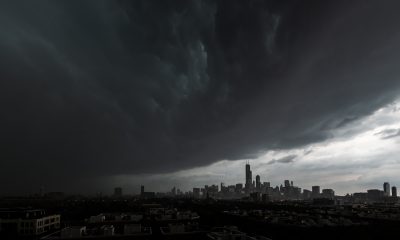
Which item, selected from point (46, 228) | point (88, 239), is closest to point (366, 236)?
point (88, 239)

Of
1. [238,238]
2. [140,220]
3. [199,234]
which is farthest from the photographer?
[140,220]

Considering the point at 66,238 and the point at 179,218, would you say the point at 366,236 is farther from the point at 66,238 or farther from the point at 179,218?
the point at 66,238

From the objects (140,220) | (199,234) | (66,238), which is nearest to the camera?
(66,238)

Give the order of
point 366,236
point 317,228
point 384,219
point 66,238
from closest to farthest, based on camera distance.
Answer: point 66,238 → point 366,236 → point 317,228 → point 384,219

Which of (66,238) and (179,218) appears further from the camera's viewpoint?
(179,218)

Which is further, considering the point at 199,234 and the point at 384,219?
the point at 384,219

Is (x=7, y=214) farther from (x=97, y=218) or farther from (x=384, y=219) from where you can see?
(x=384, y=219)

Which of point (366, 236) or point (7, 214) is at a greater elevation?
point (7, 214)

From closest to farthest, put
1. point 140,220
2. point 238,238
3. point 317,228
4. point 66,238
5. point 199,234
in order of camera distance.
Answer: point 238,238 → point 66,238 → point 199,234 → point 317,228 → point 140,220

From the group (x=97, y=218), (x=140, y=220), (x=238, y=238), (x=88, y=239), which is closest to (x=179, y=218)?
(x=140, y=220)
